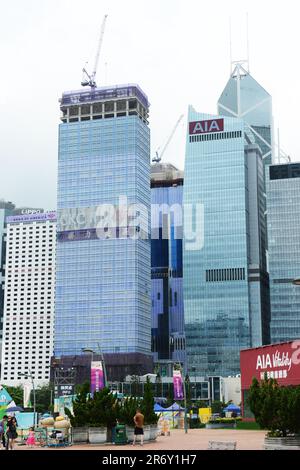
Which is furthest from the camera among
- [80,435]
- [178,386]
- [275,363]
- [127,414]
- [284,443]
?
[178,386]

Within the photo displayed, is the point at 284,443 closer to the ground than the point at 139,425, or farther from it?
closer to the ground

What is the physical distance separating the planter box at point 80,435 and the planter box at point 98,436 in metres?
0.63

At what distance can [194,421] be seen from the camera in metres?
83.8

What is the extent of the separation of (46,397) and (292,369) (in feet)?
400

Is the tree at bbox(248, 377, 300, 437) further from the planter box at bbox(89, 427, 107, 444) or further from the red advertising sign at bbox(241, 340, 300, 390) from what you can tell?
the red advertising sign at bbox(241, 340, 300, 390)

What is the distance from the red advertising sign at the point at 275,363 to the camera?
64.4 metres

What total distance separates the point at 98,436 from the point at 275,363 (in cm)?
3273

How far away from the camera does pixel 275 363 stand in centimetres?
6812

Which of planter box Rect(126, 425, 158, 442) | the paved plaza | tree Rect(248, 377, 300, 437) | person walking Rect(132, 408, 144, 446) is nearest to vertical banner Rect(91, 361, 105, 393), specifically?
the paved plaza

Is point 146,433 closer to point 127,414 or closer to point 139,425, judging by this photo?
point 127,414

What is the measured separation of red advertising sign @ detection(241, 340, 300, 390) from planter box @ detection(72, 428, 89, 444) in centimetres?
2405

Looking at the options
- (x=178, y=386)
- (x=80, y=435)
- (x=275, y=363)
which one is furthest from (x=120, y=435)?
(x=178, y=386)

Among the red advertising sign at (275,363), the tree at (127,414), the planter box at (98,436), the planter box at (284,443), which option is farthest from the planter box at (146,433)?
the red advertising sign at (275,363)

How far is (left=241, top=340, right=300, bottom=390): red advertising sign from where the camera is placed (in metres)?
64.4
